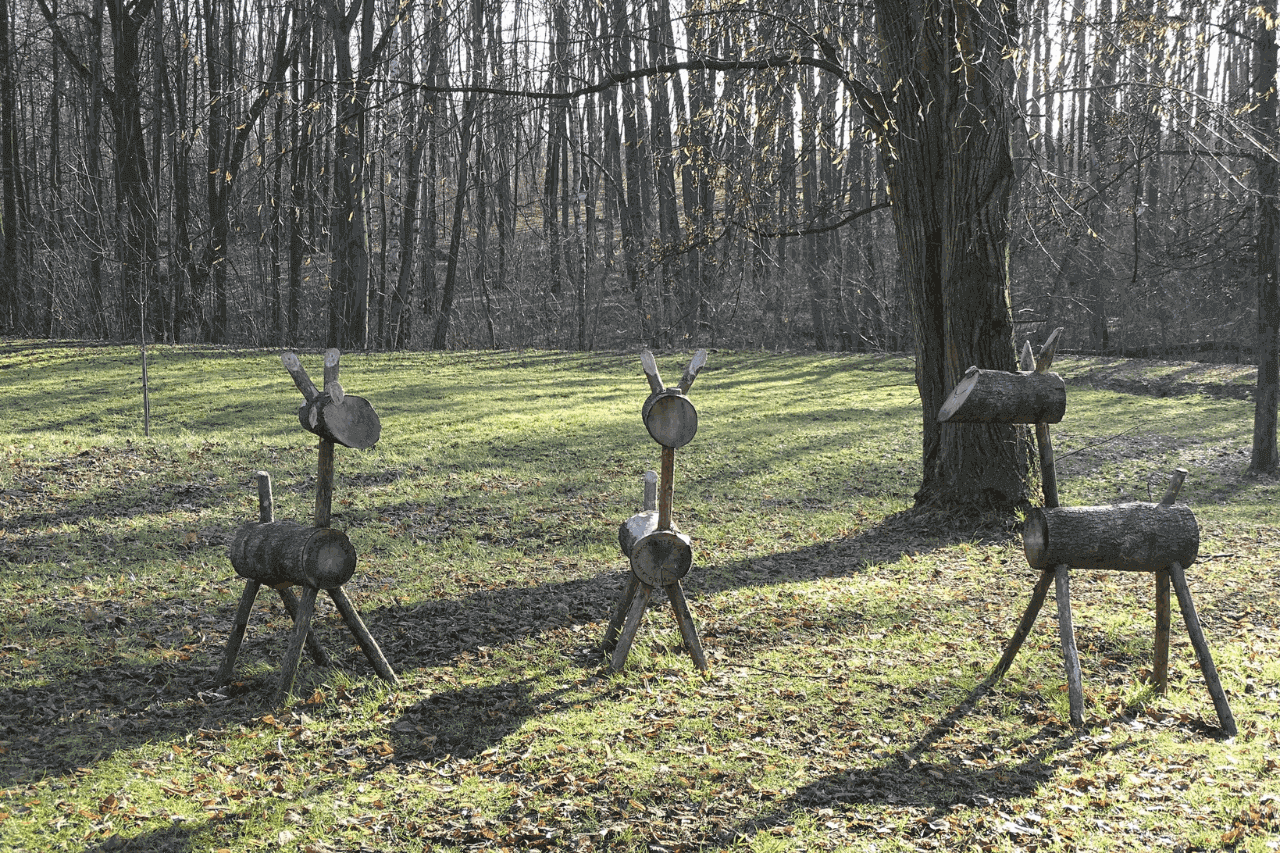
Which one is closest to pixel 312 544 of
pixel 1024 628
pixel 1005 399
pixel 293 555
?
pixel 293 555

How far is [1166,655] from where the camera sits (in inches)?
211

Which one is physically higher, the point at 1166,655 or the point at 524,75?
the point at 524,75

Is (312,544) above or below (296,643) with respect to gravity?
above

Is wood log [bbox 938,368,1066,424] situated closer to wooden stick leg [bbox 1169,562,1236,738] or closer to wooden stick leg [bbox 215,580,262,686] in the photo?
wooden stick leg [bbox 1169,562,1236,738]

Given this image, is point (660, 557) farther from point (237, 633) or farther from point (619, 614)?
point (237, 633)

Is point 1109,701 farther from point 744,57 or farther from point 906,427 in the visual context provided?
point 906,427

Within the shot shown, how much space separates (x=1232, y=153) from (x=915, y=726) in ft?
21.2

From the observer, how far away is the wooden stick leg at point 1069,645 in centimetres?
501

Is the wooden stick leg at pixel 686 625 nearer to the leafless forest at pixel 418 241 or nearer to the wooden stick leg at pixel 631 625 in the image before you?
the wooden stick leg at pixel 631 625

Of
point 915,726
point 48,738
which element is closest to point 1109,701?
point 915,726

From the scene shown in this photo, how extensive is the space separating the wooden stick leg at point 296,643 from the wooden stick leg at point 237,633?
0.30m

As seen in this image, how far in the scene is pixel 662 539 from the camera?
17.8 feet

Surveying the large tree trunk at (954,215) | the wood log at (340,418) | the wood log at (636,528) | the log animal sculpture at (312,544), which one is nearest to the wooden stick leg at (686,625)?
the wood log at (636,528)

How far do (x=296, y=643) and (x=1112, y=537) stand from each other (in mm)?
4325
